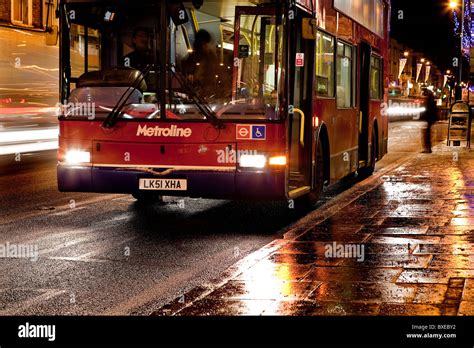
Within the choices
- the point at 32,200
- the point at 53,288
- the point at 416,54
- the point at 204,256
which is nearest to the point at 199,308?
the point at 53,288

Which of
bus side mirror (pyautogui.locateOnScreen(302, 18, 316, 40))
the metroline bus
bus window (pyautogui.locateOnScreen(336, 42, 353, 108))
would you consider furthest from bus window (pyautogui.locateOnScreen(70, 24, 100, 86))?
bus window (pyautogui.locateOnScreen(336, 42, 353, 108))

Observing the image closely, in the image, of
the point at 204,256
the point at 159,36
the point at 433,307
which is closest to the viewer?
the point at 433,307

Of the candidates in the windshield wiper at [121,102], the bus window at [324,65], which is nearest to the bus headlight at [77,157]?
the windshield wiper at [121,102]

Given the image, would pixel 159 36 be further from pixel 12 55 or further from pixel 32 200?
pixel 12 55

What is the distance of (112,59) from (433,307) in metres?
5.92

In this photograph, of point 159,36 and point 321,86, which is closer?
point 159,36

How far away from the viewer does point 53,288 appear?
7883mm

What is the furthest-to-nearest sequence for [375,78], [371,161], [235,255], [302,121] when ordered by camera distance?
[371,161] < [375,78] < [302,121] < [235,255]

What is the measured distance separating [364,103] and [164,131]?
6.95 m

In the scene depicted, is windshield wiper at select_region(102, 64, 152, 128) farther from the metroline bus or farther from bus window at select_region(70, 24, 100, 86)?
bus window at select_region(70, 24, 100, 86)

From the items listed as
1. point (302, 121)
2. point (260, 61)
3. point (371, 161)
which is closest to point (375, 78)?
point (371, 161)

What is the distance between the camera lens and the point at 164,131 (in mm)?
11070

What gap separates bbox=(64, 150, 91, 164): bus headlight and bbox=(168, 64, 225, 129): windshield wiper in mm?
1466

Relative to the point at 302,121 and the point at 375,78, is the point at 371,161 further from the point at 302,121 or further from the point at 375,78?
the point at 302,121
